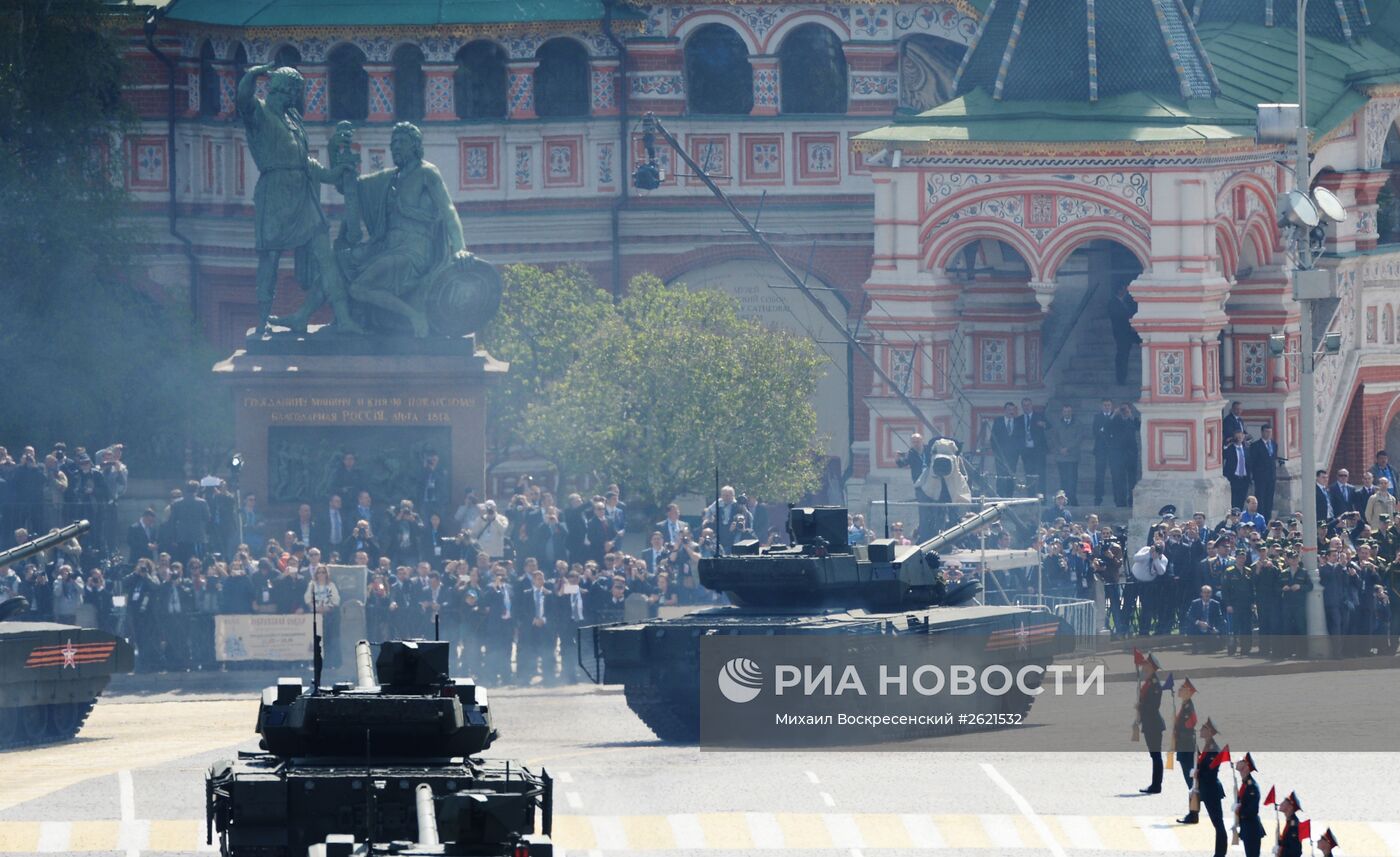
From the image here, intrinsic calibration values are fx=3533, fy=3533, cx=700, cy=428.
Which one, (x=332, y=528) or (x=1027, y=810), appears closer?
(x=1027, y=810)

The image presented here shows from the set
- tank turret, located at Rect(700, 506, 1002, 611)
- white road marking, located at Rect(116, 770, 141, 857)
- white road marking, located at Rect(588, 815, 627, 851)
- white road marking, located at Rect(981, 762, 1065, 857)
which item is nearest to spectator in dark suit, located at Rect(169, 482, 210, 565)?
tank turret, located at Rect(700, 506, 1002, 611)

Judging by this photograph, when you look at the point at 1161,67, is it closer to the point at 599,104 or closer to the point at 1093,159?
the point at 1093,159

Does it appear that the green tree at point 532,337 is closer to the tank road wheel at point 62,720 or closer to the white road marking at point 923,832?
the tank road wheel at point 62,720

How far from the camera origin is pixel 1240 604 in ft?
134

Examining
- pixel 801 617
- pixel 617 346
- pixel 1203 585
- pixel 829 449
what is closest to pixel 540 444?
pixel 617 346

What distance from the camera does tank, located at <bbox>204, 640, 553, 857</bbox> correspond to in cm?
2372

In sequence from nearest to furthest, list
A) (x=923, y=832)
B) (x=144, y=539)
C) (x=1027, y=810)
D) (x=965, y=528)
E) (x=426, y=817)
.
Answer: (x=426, y=817)
(x=923, y=832)
(x=1027, y=810)
(x=965, y=528)
(x=144, y=539)

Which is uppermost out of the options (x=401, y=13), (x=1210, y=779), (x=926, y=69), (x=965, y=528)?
(x=401, y=13)

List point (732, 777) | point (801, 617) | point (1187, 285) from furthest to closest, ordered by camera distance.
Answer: point (1187, 285)
point (801, 617)
point (732, 777)

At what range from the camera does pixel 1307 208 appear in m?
42.7

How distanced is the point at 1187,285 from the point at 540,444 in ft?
31.5

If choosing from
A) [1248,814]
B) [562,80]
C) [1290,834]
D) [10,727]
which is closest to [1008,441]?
[562,80]

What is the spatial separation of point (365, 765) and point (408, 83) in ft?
120

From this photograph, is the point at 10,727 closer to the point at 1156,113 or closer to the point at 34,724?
the point at 34,724
